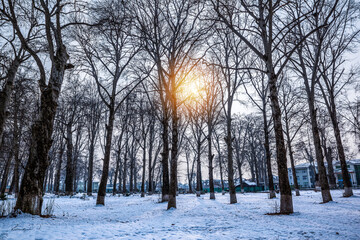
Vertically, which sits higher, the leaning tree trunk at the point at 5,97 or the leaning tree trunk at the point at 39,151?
the leaning tree trunk at the point at 5,97

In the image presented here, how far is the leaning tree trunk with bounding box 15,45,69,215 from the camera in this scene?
5277mm

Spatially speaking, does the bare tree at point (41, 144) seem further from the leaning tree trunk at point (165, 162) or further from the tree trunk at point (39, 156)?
the leaning tree trunk at point (165, 162)

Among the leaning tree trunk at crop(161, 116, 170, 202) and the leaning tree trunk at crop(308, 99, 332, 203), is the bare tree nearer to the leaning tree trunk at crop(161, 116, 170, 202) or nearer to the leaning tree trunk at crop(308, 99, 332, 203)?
the leaning tree trunk at crop(161, 116, 170, 202)

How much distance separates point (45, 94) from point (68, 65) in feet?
4.46

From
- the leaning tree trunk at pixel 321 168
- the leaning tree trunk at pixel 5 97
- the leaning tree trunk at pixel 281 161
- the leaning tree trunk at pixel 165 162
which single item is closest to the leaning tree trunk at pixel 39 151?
the leaning tree trunk at pixel 5 97

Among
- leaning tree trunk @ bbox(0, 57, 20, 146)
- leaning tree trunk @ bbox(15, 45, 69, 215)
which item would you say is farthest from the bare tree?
leaning tree trunk @ bbox(0, 57, 20, 146)

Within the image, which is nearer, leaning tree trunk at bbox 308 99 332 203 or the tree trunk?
the tree trunk

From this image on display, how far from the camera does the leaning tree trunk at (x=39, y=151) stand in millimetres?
5277

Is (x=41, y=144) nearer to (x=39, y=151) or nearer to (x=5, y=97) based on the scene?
(x=39, y=151)

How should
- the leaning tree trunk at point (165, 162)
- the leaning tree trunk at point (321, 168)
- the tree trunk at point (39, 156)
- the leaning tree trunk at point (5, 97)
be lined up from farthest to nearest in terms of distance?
1. the leaning tree trunk at point (165, 162)
2. the leaning tree trunk at point (321, 168)
3. the leaning tree trunk at point (5, 97)
4. the tree trunk at point (39, 156)

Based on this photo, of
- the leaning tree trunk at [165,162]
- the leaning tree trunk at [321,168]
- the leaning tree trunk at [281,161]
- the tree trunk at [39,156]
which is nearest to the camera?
Answer: the tree trunk at [39,156]

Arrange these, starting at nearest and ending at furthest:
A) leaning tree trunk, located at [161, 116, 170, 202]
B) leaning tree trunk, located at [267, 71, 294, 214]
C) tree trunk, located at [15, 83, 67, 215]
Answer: tree trunk, located at [15, 83, 67, 215] < leaning tree trunk, located at [267, 71, 294, 214] < leaning tree trunk, located at [161, 116, 170, 202]

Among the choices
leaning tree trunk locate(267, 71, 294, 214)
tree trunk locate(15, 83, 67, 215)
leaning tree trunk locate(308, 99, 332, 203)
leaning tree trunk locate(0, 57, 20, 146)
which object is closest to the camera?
tree trunk locate(15, 83, 67, 215)

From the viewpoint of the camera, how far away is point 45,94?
600cm
